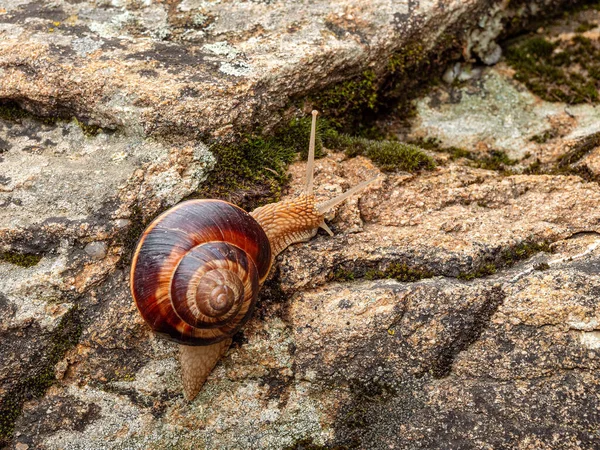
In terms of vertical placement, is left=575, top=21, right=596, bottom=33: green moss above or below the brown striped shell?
above

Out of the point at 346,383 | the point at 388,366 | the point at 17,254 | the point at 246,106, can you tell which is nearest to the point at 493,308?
the point at 388,366

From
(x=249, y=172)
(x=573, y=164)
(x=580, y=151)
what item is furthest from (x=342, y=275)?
(x=580, y=151)

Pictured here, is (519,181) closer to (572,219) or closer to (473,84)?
(572,219)

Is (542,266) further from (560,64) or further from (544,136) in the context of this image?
(560,64)

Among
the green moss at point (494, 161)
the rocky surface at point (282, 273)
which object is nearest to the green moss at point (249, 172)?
the rocky surface at point (282, 273)

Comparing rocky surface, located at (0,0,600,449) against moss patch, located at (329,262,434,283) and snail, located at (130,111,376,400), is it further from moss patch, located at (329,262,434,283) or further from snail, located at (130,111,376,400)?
snail, located at (130,111,376,400)

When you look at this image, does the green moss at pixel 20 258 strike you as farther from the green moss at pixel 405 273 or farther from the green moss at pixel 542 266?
the green moss at pixel 542 266

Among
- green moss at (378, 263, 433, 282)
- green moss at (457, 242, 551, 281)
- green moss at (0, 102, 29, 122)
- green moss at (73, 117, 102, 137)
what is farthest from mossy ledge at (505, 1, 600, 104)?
green moss at (0, 102, 29, 122)
